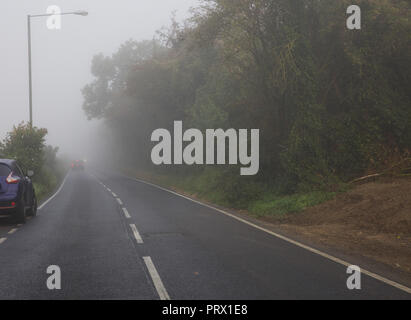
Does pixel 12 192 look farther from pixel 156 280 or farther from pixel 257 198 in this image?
pixel 257 198

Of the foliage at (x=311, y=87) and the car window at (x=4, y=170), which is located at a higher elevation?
the foliage at (x=311, y=87)

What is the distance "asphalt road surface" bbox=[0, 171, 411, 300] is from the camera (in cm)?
544

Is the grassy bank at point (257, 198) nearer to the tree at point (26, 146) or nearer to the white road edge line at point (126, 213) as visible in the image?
the white road edge line at point (126, 213)

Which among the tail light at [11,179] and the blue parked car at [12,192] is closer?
the blue parked car at [12,192]

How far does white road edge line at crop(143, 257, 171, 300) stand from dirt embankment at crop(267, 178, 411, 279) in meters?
3.70

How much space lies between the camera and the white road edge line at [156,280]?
17.4 feet

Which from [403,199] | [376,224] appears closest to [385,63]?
[403,199]

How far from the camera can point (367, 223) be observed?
10219mm

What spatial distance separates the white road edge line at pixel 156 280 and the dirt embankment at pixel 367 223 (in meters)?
3.70

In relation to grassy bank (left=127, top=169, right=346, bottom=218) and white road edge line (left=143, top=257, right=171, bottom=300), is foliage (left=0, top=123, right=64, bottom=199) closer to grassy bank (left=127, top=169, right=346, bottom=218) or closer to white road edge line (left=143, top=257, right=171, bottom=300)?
grassy bank (left=127, top=169, right=346, bottom=218)

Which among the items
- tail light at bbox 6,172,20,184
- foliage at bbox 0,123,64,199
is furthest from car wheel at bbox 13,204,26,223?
foliage at bbox 0,123,64,199

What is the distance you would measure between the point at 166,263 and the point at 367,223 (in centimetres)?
568

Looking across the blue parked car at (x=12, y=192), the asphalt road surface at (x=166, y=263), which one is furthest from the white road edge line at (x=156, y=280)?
the blue parked car at (x=12, y=192)

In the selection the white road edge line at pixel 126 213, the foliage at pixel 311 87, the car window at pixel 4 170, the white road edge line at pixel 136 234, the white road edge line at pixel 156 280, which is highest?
the foliage at pixel 311 87
